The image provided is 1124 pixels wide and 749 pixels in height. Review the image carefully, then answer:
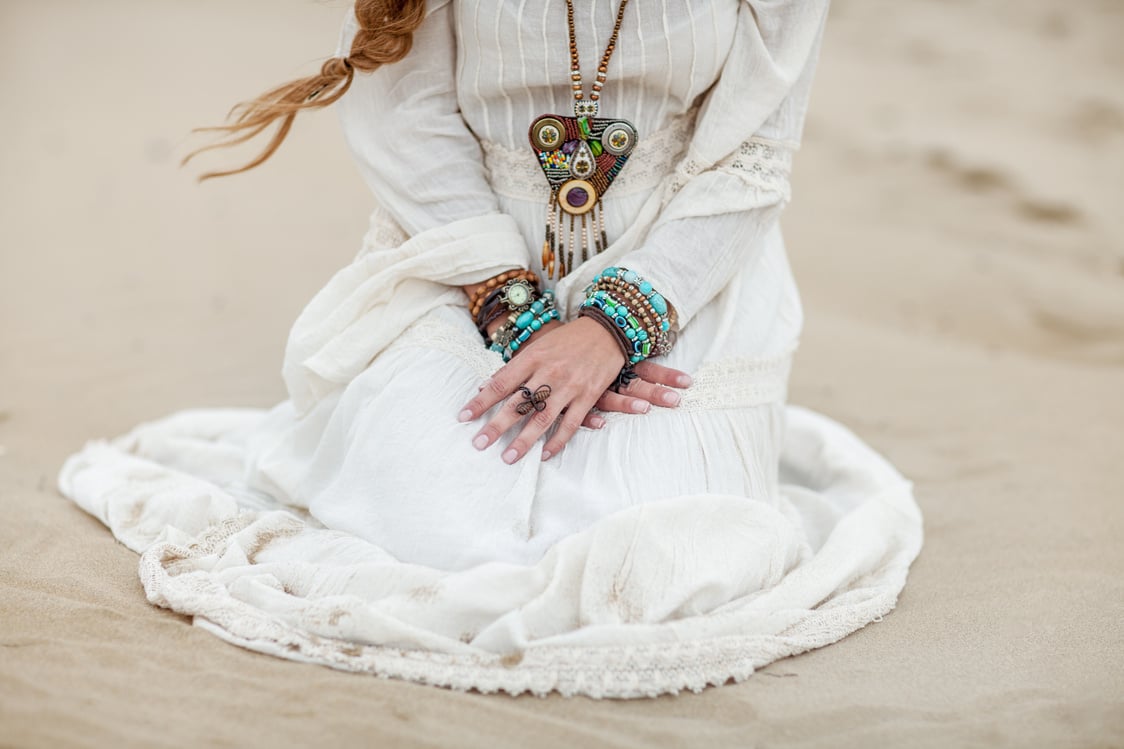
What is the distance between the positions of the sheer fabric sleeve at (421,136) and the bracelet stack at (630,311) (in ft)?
1.04

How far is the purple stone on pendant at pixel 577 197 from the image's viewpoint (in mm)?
2102

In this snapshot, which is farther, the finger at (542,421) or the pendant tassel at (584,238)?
the pendant tassel at (584,238)

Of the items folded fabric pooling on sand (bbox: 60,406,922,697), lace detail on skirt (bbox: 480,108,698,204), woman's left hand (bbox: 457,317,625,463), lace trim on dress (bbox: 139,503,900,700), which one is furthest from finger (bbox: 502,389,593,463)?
lace detail on skirt (bbox: 480,108,698,204)

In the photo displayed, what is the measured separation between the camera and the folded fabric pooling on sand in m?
1.69

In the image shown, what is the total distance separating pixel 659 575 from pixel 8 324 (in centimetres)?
319

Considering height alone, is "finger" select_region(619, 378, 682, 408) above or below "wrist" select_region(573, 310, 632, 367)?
below

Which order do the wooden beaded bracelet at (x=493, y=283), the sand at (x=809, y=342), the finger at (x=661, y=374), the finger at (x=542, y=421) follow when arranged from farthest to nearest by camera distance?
the wooden beaded bracelet at (x=493, y=283) < the finger at (x=661, y=374) < the finger at (x=542, y=421) < the sand at (x=809, y=342)

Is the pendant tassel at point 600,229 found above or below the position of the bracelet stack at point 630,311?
above

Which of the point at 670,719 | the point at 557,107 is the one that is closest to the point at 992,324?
the point at 557,107

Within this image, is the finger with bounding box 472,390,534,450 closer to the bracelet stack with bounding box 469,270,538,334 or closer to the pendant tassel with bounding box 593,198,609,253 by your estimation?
the bracelet stack with bounding box 469,270,538,334

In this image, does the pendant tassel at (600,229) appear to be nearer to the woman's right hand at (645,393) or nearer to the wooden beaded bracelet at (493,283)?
the wooden beaded bracelet at (493,283)

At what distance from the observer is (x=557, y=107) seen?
2.10 meters

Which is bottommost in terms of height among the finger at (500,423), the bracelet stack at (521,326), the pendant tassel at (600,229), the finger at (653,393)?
the finger at (500,423)

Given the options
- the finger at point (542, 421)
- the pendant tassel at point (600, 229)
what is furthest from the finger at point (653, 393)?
the pendant tassel at point (600, 229)
